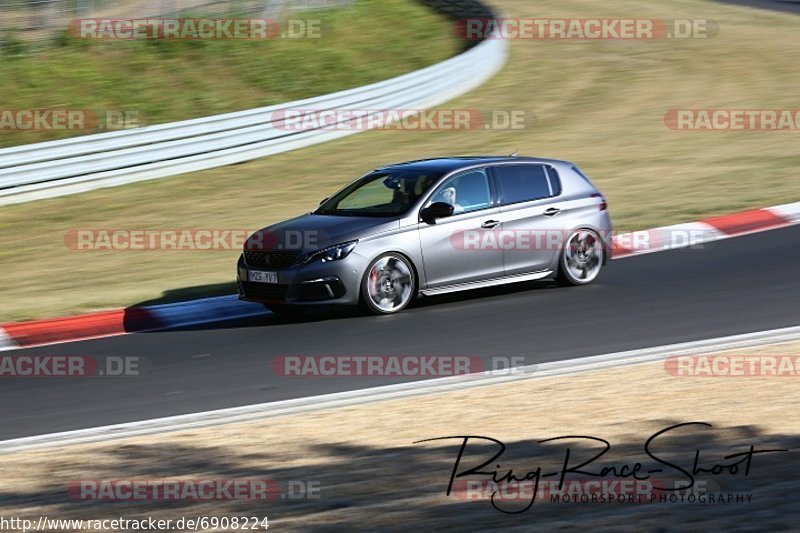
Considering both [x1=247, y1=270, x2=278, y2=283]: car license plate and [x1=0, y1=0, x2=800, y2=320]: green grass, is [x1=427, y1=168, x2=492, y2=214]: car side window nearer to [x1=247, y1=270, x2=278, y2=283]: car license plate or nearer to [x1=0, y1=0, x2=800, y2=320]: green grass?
[x1=247, y1=270, x2=278, y2=283]: car license plate

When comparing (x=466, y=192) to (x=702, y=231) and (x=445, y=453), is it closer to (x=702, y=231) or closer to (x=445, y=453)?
(x=702, y=231)

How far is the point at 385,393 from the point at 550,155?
44.6 ft

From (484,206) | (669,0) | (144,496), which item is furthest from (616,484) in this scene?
(669,0)

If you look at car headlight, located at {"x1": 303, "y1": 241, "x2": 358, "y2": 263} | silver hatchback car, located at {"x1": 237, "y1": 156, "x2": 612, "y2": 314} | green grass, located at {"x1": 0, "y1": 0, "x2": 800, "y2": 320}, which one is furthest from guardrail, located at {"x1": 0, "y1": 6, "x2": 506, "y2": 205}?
car headlight, located at {"x1": 303, "y1": 241, "x2": 358, "y2": 263}

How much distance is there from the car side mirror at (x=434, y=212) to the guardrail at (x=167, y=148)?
29.3ft

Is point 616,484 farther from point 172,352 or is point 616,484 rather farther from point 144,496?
point 172,352

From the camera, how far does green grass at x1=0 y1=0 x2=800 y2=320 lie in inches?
639

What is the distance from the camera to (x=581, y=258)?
13922mm

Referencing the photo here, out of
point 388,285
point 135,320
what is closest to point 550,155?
point 388,285

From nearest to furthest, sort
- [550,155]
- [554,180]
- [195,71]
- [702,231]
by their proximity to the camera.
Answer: [554,180], [702,231], [550,155], [195,71]

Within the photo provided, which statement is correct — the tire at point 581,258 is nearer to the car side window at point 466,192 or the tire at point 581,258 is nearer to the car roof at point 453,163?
the car roof at point 453,163

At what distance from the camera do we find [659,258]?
15.4m

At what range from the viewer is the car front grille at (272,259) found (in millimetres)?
12758

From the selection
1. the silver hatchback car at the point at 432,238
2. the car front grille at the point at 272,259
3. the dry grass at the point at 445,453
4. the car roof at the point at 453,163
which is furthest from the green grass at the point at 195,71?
the dry grass at the point at 445,453
